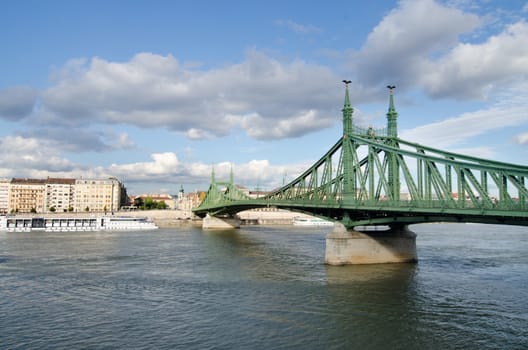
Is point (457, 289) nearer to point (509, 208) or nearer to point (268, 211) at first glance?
point (509, 208)

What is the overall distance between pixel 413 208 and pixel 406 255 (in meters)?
12.7

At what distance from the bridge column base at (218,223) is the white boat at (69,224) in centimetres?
1313

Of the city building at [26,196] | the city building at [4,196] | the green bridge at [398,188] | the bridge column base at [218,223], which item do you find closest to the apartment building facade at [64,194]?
the city building at [26,196]

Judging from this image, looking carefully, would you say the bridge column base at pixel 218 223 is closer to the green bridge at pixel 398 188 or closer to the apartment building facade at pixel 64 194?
the green bridge at pixel 398 188

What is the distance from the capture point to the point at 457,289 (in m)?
31.8

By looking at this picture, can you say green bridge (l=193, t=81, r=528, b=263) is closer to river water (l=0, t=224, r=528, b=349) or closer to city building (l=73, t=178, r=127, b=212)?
river water (l=0, t=224, r=528, b=349)

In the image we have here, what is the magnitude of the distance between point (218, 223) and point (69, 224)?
33776mm

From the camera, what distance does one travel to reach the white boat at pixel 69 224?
100m

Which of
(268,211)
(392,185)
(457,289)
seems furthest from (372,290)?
(268,211)

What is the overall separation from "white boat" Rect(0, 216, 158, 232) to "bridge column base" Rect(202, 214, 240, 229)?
1313 centimetres

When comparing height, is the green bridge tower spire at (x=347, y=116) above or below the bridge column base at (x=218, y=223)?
above

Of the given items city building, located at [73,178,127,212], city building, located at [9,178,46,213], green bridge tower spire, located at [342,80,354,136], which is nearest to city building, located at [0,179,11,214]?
city building, located at [9,178,46,213]

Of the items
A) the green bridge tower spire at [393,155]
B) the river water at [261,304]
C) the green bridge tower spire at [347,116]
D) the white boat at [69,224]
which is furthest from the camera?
the white boat at [69,224]

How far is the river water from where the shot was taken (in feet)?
70.4
